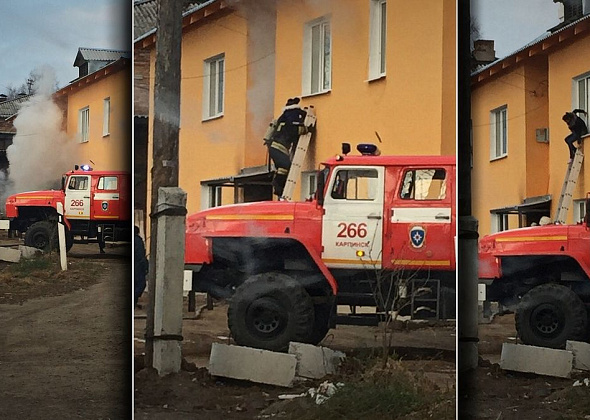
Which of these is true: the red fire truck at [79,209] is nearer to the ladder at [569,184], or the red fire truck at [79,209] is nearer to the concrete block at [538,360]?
the concrete block at [538,360]

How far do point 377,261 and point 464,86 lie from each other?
1.43 meters

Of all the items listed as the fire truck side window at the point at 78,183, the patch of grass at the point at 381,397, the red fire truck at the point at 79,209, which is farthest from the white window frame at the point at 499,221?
the fire truck side window at the point at 78,183

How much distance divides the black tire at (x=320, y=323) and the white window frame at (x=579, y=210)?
1907 millimetres

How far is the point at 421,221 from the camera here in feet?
21.9

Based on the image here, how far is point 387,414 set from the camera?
657 centimetres

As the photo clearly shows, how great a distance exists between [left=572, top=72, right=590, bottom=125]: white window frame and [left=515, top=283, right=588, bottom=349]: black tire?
4.19ft

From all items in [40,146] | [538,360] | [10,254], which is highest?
[40,146]

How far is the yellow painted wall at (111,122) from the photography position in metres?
6.77

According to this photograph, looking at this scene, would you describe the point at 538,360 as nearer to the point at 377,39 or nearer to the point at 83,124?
the point at 377,39

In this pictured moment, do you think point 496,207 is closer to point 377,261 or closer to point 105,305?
point 377,261

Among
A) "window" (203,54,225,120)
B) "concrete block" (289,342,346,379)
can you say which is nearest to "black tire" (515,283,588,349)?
"concrete block" (289,342,346,379)

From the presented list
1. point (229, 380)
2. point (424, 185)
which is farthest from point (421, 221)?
point (229, 380)

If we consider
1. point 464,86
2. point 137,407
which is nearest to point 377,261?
point 464,86

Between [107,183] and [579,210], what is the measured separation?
342cm
